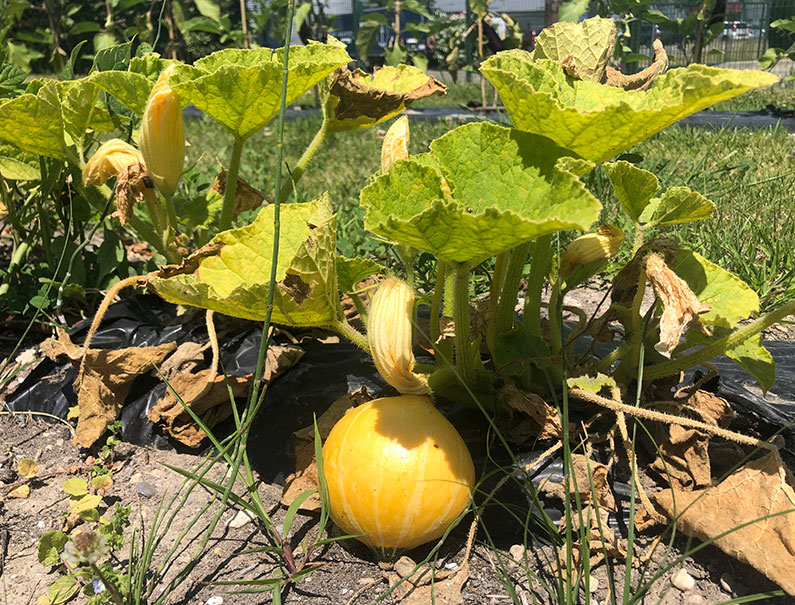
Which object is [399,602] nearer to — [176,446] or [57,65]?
[176,446]

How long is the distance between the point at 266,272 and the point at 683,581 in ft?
3.48

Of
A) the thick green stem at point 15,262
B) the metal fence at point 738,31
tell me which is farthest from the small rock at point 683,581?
the metal fence at point 738,31

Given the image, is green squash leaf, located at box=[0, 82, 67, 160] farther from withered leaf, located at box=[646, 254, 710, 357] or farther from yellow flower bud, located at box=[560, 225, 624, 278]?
withered leaf, located at box=[646, 254, 710, 357]

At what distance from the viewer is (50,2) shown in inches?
150

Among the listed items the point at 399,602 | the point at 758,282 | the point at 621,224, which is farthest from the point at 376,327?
the point at 621,224

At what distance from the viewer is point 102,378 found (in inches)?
73.0

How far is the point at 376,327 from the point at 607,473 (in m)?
0.59

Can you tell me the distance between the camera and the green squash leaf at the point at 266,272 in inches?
54.9

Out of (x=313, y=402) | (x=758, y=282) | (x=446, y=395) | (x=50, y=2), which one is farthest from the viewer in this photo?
(x=50, y=2)

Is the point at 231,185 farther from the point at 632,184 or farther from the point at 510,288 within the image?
the point at 632,184

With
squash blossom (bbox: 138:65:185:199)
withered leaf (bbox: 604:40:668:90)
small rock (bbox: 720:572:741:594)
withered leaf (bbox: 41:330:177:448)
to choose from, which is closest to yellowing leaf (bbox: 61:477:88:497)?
withered leaf (bbox: 41:330:177:448)

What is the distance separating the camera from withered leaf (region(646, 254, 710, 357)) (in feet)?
4.15

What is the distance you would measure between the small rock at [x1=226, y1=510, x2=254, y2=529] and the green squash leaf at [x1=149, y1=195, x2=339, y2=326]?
43 centimetres

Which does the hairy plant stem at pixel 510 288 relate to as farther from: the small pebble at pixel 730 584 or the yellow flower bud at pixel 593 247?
the small pebble at pixel 730 584
